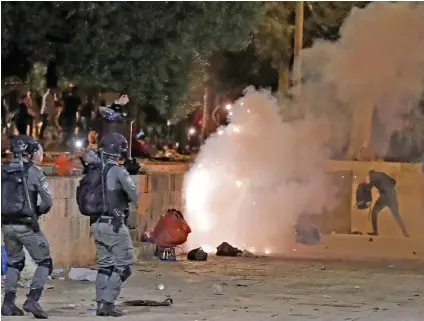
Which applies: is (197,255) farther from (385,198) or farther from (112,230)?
(385,198)

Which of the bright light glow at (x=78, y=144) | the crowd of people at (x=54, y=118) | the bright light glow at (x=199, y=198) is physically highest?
the crowd of people at (x=54, y=118)

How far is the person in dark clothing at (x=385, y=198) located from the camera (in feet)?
63.6

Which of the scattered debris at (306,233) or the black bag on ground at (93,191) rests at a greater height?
the black bag on ground at (93,191)

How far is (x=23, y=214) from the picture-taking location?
8.46 m

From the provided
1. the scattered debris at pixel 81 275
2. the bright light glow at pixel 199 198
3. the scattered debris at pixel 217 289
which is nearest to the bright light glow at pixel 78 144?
the bright light glow at pixel 199 198

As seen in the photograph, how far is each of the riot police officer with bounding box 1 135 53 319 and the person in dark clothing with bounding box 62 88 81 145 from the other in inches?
561

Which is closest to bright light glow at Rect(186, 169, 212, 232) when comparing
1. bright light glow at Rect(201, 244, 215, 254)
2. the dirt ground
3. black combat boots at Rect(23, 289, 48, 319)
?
bright light glow at Rect(201, 244, 215, 254)

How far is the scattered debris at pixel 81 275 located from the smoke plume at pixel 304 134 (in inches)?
189

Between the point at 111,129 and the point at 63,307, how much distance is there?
406 centimetres

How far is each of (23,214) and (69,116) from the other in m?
16.6

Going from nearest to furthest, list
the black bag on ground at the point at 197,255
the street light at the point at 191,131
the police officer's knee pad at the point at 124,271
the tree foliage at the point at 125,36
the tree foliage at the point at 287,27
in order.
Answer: the police officer's knee pad at the point at 124,271, the tree foliage at the point at 125,36, the black bag on ground at the point at 197,255, the tree foliage at the point at 287,27, the street light at the point at 191,131

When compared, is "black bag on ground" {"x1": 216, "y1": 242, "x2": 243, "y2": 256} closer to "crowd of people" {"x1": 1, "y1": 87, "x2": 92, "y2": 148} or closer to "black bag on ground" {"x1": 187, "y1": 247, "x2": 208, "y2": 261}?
"black bag on ground" {"x1": 187, "y1": 247, "x2": 208, "y2": 261}

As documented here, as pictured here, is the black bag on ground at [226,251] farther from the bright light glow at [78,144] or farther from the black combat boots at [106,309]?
the bright light glow at [78,144]

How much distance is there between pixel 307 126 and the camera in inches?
779
